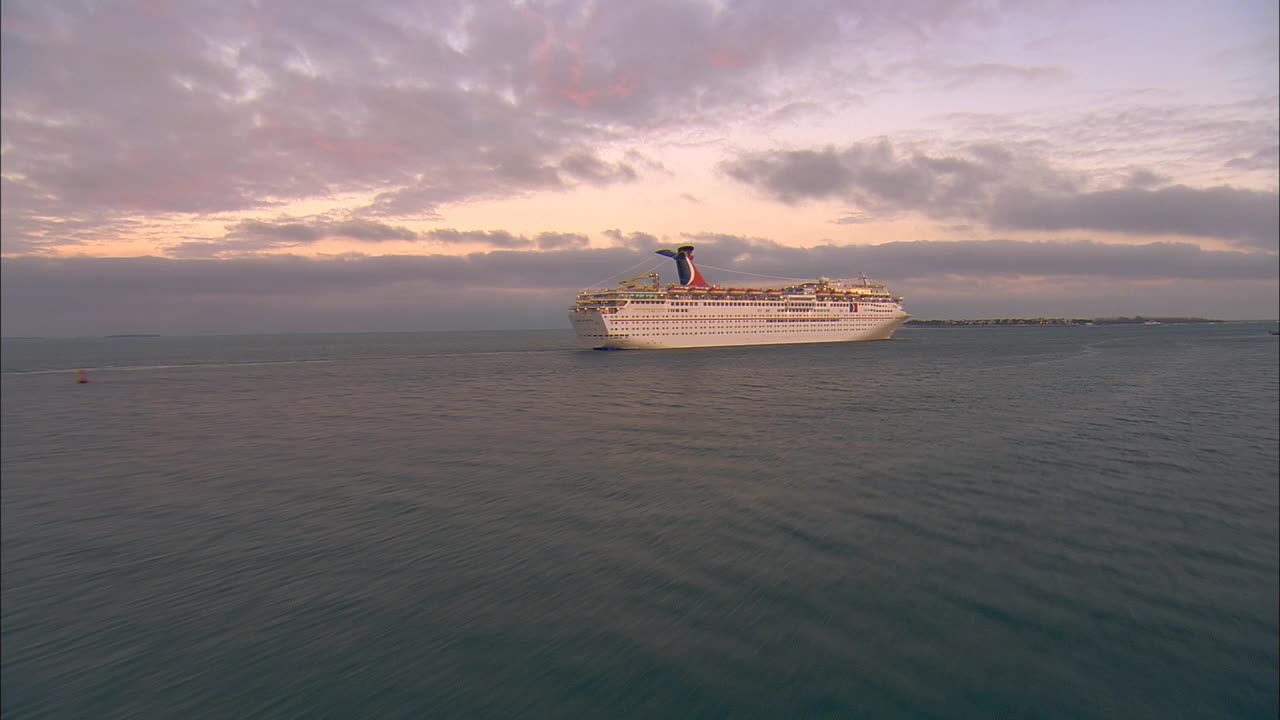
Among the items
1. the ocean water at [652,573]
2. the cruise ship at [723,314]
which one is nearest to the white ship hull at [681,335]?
the cruise ship at [723,314]

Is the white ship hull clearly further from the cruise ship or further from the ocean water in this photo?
the ocean water

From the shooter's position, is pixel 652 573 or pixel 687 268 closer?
pixel 652 573

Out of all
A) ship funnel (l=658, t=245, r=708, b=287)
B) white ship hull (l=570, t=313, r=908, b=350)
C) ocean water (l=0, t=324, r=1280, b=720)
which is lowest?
ocean water (l=0, t=324, r=1280, b=720)

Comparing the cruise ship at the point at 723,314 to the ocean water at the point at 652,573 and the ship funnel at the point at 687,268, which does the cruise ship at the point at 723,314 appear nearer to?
the ship funnel at the point at 687,268

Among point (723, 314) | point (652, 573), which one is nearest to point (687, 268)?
point (723, 314)

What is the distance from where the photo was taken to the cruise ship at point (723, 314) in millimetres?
73812

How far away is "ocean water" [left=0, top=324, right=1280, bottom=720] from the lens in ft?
22.6

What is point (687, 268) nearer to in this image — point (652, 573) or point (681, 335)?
point (681, 335)

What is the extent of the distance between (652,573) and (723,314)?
241 feet

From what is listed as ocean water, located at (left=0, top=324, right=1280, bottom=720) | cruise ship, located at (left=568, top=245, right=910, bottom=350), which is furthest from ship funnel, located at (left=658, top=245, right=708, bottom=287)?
ocean water, located at (left=0, top=324, right=1280, bottom=720)

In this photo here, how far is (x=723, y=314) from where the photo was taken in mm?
81312

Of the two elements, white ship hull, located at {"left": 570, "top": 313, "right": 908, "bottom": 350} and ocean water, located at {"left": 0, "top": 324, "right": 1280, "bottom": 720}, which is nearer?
ocean water, located at {"left": 0, "top": 324, "right": 1280, "bottom": 720}

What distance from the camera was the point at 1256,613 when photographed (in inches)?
335

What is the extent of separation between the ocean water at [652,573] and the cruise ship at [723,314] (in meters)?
51.1
